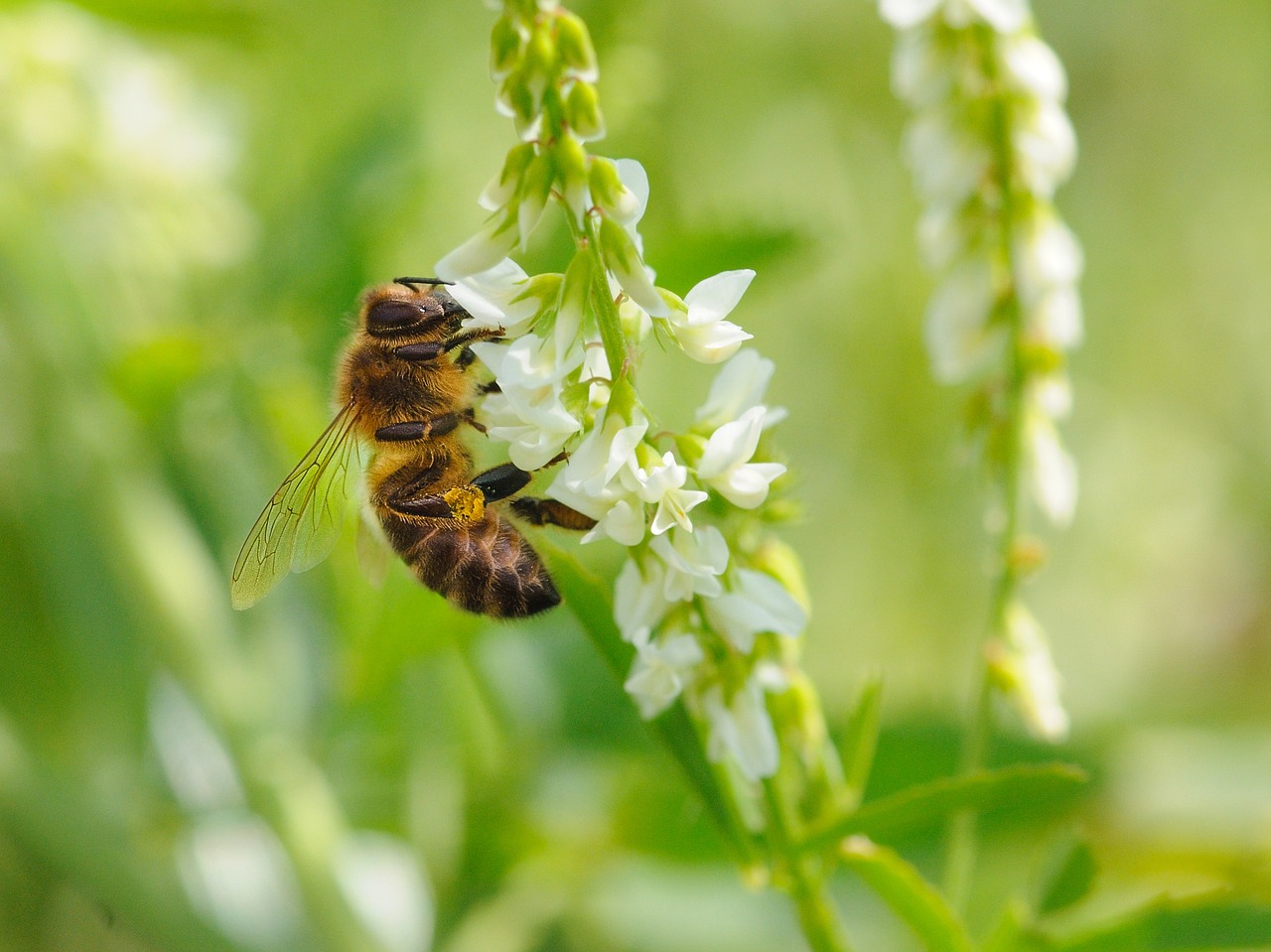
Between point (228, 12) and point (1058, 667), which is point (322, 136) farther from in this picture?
point (1058, 667)

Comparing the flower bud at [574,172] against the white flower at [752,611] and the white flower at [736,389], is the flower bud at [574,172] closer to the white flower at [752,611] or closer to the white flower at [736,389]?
the white flower at [736,389]

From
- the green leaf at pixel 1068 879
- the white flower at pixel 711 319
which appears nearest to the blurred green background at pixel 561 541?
the green leaf at pixel 1068 879

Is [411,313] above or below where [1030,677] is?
above

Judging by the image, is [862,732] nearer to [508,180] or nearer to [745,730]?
[745,730]

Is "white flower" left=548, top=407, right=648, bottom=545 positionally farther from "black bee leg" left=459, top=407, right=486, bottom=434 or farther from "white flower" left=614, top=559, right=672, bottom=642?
"black bee leg" left=459, top=407, right=486, bottom=434

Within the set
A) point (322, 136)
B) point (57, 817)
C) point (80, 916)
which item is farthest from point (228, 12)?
point (80, 916)

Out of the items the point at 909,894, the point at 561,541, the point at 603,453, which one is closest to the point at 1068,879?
the point at 909,894
